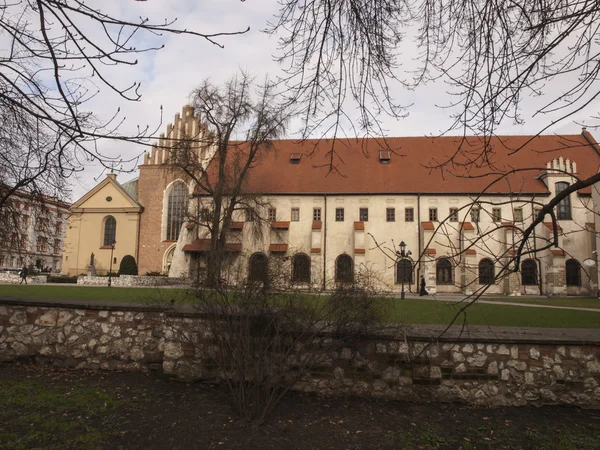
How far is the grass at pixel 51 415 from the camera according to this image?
4777 mm

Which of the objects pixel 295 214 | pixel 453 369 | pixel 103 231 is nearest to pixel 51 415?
pixel 453 369

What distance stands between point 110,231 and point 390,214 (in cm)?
2483

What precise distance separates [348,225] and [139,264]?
18.8 metres

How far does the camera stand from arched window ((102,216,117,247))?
132 ft

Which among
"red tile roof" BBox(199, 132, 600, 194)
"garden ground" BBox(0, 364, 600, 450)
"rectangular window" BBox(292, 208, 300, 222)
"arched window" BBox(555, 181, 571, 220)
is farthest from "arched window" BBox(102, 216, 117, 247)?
"garden ground" BBox(0, 364, 600, 450)

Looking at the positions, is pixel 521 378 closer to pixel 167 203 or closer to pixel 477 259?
pixel 477 259

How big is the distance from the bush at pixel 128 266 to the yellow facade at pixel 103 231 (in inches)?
127

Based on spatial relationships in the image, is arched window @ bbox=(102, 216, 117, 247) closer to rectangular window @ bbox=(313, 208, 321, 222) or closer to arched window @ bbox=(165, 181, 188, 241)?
arched window @ bbox=(165, 181, 188, 241)

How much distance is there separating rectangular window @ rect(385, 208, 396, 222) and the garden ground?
2764cm

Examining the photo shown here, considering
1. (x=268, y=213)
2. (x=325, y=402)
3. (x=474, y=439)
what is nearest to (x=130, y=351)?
(x=325, y=402)

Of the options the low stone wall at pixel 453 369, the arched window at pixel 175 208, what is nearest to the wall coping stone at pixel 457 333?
the low stone wall at pixel 453 369

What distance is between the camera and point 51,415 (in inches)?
214

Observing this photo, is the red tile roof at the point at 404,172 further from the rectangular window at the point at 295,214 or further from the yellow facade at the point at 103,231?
the yellow facade at the point at 103,231

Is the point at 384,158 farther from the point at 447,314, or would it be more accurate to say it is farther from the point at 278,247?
the point at 447,314
